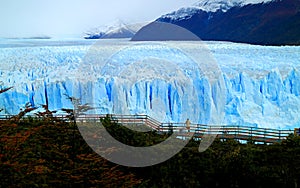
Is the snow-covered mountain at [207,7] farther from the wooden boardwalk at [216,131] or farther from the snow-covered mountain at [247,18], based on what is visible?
the wooden boardwalk at [216,131]

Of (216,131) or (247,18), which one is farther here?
(247,18)

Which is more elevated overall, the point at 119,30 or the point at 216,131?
the point at 119,30

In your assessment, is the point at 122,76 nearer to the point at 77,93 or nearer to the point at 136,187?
the point at 77,93

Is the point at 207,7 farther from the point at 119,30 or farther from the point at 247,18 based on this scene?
the point at 119,30

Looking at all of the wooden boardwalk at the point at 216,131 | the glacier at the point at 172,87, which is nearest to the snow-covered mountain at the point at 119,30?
the glacier at the point at 172,87

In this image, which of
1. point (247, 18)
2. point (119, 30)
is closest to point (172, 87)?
point (119, 30)

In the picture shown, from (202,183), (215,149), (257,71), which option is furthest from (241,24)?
(202,183)
